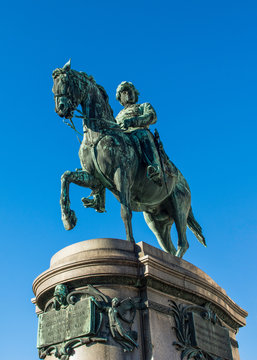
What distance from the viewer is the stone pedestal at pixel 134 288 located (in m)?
7.57

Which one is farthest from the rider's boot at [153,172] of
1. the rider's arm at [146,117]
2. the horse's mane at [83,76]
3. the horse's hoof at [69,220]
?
the horse's hoof at [69,220]

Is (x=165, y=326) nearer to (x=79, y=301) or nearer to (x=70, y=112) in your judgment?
(x=79, y=301)

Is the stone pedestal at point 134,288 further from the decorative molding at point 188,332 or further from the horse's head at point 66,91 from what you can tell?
the horse's head at point 66,91

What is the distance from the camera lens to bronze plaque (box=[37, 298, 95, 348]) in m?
7.52

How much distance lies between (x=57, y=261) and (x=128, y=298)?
141 cm

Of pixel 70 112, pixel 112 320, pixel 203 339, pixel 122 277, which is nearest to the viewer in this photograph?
pixel 112 320

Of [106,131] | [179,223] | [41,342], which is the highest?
[106,131]

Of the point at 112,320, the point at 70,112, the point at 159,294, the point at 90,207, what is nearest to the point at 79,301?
the point at 112,320

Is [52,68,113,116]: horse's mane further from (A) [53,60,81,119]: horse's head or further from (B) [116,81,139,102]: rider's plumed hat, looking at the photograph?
(B) [116,81,139,102]: rider's plumed hat

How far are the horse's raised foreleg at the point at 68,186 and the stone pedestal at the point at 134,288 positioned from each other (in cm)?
97

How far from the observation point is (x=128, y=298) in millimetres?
7922

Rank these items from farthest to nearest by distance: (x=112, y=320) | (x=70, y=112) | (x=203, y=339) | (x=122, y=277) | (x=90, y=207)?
(x=90, y=207) → (x=70, y=112) → (x=203, y=339) → (x=122, y=277) → (x=112, y=320)

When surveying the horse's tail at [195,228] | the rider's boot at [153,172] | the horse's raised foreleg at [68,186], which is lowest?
the horse's raised foreleg at [68,186]

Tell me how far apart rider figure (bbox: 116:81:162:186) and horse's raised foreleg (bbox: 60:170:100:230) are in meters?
1.28
